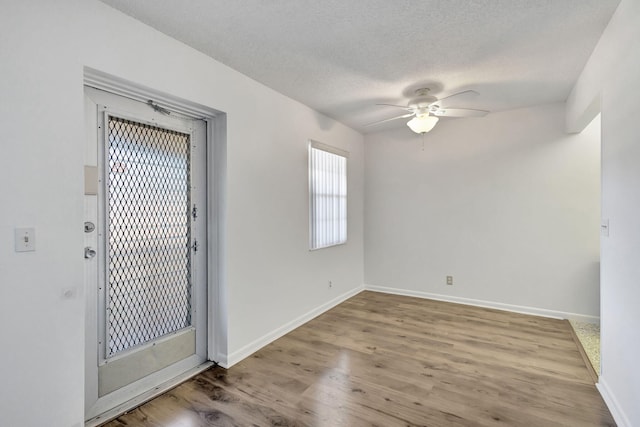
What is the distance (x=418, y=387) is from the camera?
2301mm

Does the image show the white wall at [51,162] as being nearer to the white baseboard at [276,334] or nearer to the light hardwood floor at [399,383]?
the light hardwood floor at [399,383]

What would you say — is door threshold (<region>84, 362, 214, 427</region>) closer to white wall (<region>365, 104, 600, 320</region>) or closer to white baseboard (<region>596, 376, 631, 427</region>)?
white baseboard (<region>596, 376, 631, 427</region>)

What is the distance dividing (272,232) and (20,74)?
2104mm

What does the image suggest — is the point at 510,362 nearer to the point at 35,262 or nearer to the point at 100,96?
the point at 35,262

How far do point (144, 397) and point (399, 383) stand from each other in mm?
1848

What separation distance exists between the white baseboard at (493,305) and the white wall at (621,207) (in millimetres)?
1693

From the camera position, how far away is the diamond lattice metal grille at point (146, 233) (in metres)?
2.08

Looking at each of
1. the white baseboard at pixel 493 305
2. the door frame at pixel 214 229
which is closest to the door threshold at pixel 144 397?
the door frame at pixel 214 229

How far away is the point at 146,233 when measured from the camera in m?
2.25

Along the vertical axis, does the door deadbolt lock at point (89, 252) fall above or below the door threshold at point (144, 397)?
above

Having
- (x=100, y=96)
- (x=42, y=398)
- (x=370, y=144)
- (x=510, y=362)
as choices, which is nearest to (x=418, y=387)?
(x=510, y=362)

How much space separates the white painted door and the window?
1455 mm

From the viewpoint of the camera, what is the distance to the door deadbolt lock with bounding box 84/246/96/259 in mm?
1913

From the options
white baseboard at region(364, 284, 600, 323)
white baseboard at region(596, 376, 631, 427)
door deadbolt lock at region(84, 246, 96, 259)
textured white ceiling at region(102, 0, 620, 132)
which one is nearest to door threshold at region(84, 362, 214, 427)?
door deadbolt lock at region(84, 246, 96, 259)
